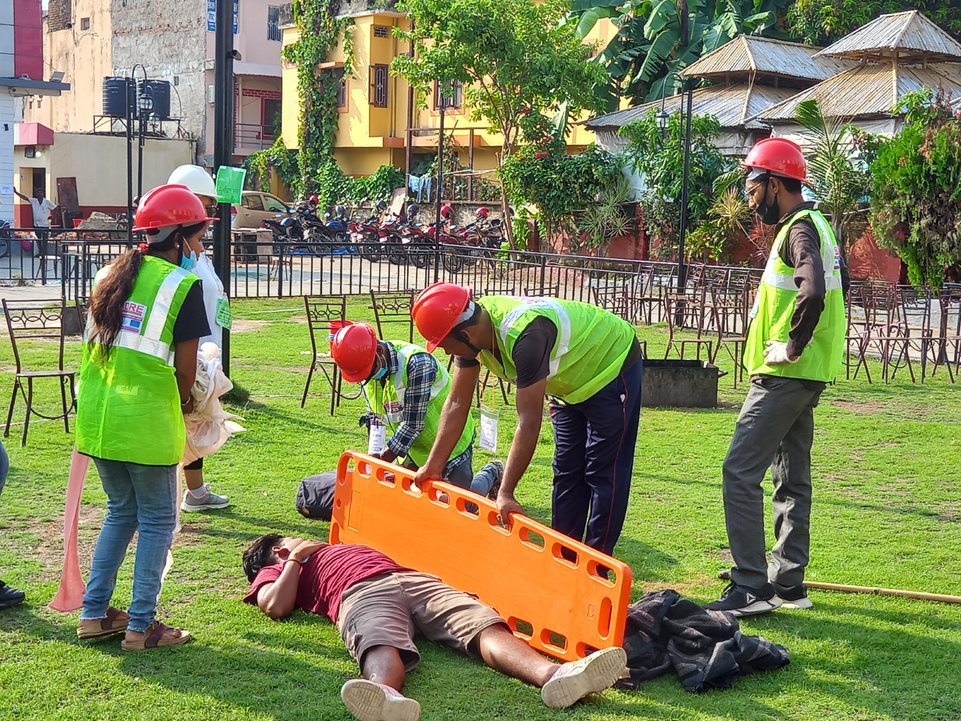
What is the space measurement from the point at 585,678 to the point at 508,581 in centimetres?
87

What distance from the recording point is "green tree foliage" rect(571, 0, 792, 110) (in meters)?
28.6

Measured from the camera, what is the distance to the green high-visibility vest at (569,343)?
15.8 feet

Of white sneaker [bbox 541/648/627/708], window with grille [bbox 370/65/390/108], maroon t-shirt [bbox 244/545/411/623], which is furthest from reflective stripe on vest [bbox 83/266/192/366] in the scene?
window with grille [bbox 370/65/390/108]

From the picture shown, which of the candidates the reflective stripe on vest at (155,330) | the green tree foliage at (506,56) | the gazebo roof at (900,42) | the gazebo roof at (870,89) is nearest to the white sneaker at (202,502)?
the reflective stripe on vest at (155,330)

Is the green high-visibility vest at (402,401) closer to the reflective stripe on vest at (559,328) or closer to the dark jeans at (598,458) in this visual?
the dark jeans at (598,458)

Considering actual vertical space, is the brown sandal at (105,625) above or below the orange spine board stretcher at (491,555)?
below

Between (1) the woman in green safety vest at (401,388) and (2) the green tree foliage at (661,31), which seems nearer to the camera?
(1) the woman in green safety vest at (401,388)

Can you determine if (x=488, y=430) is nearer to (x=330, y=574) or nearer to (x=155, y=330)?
(x=330, y=574)

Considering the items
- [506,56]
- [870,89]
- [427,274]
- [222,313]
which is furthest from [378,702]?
[506,56]

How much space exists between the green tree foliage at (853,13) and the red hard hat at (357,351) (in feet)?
80.1

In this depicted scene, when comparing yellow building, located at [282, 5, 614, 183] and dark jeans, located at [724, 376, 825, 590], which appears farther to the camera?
yellow building, located at [282, 5, 614, 183]

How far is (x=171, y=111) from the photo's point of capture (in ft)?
146

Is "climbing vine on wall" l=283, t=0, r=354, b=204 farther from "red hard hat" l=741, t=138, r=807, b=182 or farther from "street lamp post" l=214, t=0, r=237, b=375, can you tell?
"red hard hat" l=741, t=138, r=807, b=182

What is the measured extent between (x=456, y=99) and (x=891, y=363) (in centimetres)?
2366
